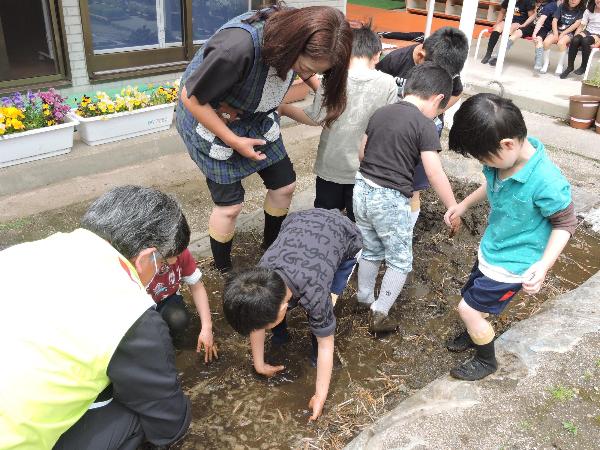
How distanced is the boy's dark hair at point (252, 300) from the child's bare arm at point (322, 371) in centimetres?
36

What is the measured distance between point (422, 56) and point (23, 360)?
9.28ft

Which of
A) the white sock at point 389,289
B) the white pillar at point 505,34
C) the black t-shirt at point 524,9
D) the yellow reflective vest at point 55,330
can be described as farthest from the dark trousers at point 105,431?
the black t-shirt at point 524,9

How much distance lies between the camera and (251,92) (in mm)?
2568

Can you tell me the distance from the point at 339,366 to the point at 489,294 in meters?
0.81

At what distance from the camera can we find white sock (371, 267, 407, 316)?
9.28 ft

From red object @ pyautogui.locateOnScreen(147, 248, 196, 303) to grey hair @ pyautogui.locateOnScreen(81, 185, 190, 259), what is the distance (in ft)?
1.84

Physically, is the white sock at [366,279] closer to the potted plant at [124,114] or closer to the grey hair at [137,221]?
the grey hair at [137,221]

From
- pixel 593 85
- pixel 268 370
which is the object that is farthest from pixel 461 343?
pixel 593 85

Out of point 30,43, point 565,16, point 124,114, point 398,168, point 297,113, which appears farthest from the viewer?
point 565,16

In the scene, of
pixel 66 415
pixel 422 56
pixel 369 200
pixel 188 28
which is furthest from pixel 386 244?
pixel 188 28

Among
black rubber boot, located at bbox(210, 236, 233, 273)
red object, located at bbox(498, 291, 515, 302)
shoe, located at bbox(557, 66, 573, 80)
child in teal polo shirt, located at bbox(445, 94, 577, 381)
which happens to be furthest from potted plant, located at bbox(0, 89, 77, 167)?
shoe, located at bbox(557, 66, 573, 80)

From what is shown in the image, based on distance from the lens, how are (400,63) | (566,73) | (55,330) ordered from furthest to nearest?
(566,73)
(400,63)
(55,330)

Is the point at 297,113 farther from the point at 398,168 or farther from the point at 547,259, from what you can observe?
the point at 547,259

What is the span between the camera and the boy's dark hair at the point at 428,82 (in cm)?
267
